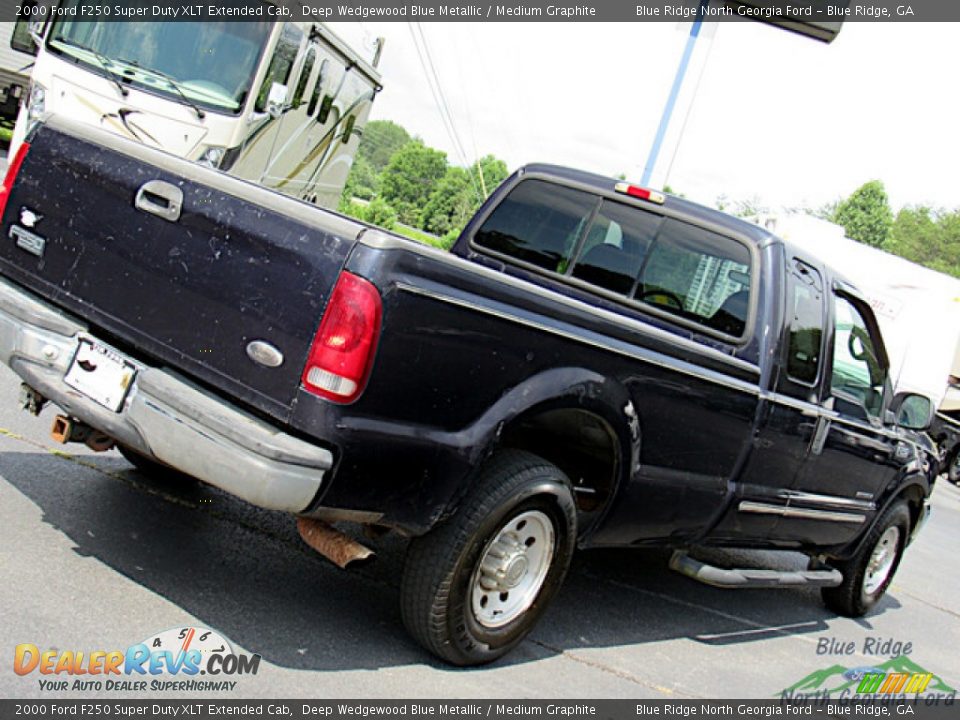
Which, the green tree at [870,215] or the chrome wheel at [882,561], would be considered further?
the green tree at [870,215]

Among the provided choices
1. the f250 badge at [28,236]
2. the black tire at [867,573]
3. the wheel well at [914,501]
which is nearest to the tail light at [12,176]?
the f250 badge at [28,236]

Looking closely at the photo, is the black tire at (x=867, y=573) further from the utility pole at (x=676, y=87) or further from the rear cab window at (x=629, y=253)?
the utility pole at (x=676, y=87)

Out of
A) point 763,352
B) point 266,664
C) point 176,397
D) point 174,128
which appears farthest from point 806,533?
point 174,128

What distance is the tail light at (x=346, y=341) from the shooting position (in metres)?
3.35

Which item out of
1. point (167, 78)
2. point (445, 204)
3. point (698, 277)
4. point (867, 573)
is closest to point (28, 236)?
point (698, 277)

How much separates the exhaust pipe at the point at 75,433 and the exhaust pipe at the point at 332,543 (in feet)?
3.00

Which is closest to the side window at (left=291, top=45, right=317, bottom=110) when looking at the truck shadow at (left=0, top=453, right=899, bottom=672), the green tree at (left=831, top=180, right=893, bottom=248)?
the truck shadow at (left=0, top=453, right=899, bottom=672)

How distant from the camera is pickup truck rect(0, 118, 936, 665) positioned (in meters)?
3.42

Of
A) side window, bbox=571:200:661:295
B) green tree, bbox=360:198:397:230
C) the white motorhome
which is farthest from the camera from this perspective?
green tree, bbox=360:198:397:230

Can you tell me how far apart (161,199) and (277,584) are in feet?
5.65

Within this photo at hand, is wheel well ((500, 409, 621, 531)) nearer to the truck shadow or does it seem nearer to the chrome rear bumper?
the truck shadow

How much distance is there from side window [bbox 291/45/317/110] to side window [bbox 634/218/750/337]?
307 inches

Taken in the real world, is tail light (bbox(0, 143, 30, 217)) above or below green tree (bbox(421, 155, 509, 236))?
below

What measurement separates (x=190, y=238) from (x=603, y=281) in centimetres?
245
